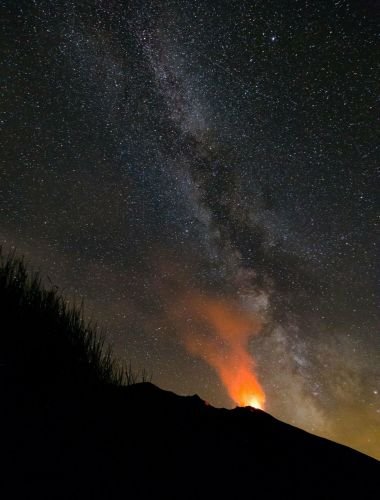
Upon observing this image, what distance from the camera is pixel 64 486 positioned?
1.99 m

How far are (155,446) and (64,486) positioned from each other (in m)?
0.66

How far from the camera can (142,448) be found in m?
2.47

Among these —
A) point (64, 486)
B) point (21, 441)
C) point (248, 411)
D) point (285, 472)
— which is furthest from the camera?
point (248, 411)

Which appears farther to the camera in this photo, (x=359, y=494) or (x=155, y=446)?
(x=155, y=446)

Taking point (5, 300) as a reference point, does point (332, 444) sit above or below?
below

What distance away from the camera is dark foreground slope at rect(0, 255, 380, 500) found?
2094 millimetres

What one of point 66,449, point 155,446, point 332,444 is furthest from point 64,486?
point 332,444

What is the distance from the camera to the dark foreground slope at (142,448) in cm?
209

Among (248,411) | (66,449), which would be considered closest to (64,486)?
(66,449)

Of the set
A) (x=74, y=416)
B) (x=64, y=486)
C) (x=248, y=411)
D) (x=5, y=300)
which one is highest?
(x=5, y=300)

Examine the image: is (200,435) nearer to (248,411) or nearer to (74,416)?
(248,411)

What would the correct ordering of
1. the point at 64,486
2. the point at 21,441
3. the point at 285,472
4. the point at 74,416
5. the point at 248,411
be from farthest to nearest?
the point at 248,411 < the point at 74,416 < the point at 285,472 < the point at 21,441 < the point at 64,486

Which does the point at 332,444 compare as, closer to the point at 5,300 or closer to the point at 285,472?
the point at 285,472

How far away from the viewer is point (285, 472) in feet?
8.00
